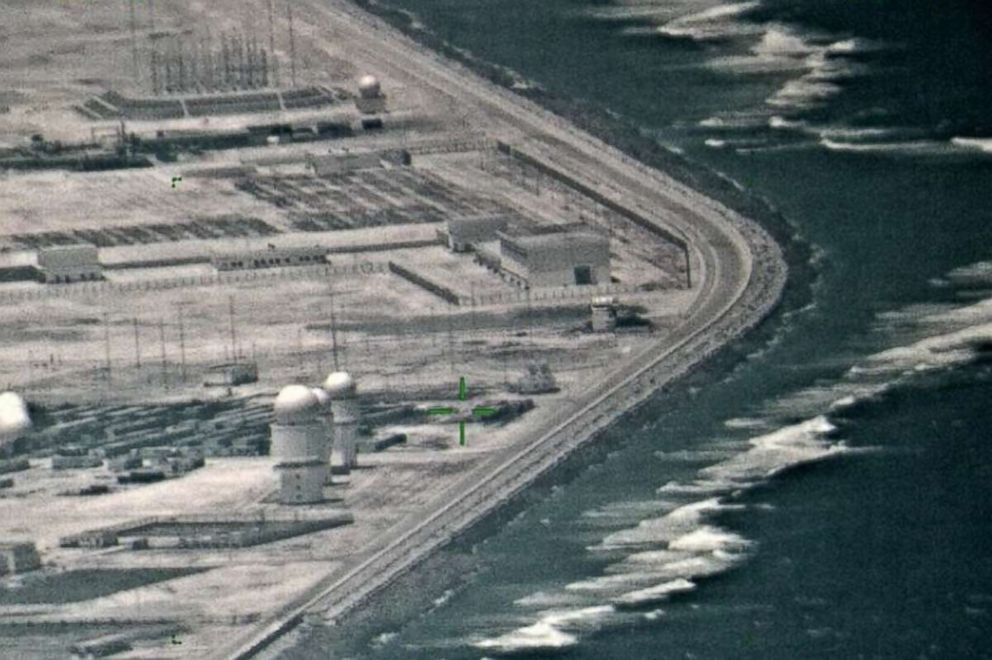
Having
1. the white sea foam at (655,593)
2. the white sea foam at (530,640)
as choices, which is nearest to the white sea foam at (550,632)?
the white sea foam at (530,640)

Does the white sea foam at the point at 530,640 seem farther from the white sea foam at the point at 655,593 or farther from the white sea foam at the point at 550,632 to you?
the white sea foam at the point at 655,593

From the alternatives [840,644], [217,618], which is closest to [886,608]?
[840,644]

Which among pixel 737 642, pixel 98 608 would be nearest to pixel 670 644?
pixel 737 642

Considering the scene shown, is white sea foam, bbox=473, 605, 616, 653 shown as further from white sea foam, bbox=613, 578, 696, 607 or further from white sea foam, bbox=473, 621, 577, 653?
white sea foam, bbox=613, 578, 696, 607

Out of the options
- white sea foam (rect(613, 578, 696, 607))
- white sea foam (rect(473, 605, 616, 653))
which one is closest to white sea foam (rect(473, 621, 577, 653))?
white sea foam (rect(473, 605, 616, 653))

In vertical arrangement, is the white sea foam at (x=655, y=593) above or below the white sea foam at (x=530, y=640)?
above

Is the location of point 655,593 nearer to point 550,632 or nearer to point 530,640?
point 550,632

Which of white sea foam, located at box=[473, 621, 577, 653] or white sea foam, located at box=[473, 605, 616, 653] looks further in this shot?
white sea foam, located at box=[473, 605, 616, 653]

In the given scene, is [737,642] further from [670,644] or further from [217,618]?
[217,618]

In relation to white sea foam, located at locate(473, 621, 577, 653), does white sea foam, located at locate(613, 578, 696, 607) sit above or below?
above

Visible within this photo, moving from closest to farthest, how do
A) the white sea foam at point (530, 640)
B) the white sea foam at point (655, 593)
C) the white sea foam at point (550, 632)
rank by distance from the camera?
the white sea foam at point (530, 640) → the white sea foam at point (550, 632) → the white sea foam at point (655, 593)
